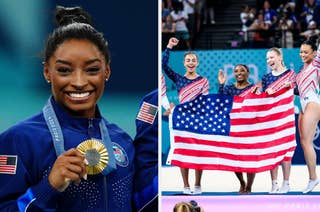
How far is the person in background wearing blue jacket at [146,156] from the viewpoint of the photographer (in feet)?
9.06

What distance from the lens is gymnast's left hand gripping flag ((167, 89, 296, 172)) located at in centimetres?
867

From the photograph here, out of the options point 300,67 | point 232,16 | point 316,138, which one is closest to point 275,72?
point 300,67

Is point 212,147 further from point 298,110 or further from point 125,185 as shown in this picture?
point 125,185

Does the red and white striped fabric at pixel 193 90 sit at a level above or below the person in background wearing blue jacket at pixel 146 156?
below

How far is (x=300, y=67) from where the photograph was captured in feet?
29.4

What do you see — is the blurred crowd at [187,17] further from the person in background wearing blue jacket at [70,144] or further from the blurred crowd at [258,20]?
the person in background wearing blue jacket at [70,144]

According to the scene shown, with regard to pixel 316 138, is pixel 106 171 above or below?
above

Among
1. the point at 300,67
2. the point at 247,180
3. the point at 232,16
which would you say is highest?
the point at 232,16

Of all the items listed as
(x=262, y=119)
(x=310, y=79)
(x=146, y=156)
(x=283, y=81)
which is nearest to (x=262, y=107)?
(x=262, y=119)

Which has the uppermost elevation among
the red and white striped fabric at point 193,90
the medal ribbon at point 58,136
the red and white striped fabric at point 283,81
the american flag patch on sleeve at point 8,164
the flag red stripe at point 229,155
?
the medal ribbon at point 58,136

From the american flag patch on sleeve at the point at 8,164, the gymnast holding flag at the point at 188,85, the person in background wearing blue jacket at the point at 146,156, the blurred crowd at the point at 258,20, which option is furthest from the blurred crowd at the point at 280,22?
the american flag patch on sleeve at the point at 8,164

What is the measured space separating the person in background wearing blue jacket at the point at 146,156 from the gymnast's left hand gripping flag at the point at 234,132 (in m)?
5.98

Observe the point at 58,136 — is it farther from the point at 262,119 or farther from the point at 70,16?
the point at 262,119

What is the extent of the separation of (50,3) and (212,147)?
6333 millimetres
